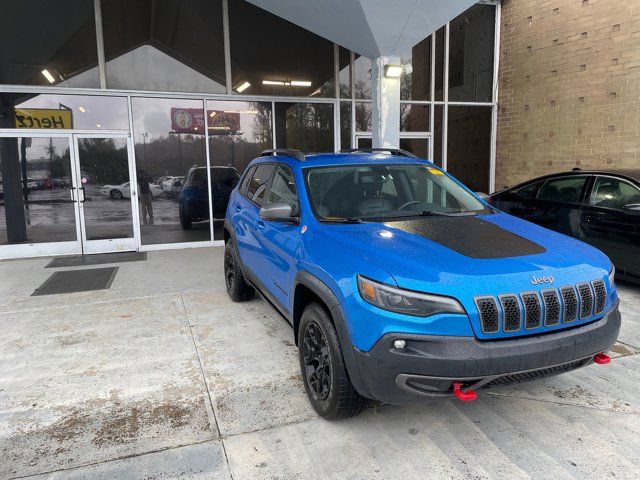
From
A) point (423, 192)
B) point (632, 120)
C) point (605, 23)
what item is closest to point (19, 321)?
point (423, 192)

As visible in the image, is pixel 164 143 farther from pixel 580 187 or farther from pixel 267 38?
pixel 580 187

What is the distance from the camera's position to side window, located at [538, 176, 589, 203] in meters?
6.48

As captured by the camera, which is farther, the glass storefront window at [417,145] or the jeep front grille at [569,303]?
the glass storefront window at [417,145]

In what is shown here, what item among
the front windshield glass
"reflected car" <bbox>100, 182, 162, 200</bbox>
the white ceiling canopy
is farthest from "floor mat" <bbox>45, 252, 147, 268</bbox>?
the front windshield glass

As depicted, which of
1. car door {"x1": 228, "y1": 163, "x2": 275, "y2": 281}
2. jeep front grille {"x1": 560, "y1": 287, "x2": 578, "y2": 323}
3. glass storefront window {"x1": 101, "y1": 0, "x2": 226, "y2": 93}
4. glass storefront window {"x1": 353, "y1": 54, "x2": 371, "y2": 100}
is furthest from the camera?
glass storefront window {"x1": 353, "y1": 54, "x2": 371, "y2": 100}

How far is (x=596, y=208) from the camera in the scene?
6.15 meters

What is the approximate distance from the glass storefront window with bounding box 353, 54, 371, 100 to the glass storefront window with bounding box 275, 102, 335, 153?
2.45ft

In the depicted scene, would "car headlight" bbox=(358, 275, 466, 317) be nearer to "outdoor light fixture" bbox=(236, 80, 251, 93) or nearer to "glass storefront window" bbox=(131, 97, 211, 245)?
"glass storefront window" bbox=(131, 97, 211, 245)

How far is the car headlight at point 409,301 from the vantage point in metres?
2.51

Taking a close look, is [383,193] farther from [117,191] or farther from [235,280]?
[117,191]

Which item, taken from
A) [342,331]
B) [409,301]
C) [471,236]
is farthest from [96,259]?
[409,301]

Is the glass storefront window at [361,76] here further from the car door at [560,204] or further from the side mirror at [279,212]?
the side mirror at [279,212]

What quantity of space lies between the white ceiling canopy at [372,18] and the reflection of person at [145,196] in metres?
3.90

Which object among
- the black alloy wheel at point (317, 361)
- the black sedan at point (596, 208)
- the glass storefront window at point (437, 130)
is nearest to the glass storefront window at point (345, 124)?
the glass storefront window at point (437, 130)
